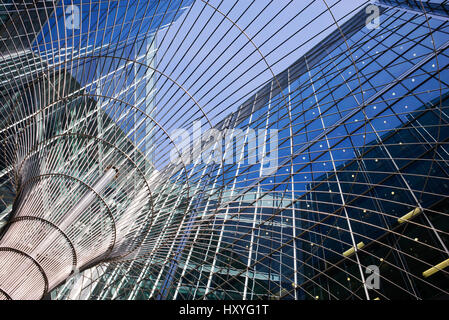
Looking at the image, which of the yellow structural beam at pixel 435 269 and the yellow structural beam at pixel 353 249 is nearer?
the yellow structural beam at pixel 435 269

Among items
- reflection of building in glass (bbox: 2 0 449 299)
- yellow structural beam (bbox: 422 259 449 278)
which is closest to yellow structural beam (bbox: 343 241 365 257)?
reflection of building in glass (bbox: 2 0 449 299)

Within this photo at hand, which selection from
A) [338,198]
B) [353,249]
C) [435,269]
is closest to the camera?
[435,269]

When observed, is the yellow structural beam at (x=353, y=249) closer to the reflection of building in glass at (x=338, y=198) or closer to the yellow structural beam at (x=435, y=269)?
the reflection of building in glass at (x=338, y=198)

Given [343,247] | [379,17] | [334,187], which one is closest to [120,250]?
[343,247]

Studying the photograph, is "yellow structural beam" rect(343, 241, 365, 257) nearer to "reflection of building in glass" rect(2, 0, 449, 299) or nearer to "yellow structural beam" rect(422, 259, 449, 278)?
"reflection of building in glass" rect(2, 0, 449, 299)

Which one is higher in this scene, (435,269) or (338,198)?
(338,198)

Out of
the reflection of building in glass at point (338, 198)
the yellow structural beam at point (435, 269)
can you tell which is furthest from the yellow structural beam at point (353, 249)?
the yellow structural beam at point (435, 269)

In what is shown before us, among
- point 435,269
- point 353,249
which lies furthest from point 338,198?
point 435,269

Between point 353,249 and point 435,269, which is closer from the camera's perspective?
point 435,269

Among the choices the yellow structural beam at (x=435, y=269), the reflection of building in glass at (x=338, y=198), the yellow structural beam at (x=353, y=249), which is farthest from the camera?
the yellow structural beam at (x=353, y=249)

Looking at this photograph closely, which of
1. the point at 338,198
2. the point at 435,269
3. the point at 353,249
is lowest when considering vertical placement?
the point at 435,269

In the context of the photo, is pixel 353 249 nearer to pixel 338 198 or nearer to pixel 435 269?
pixel 338 198
